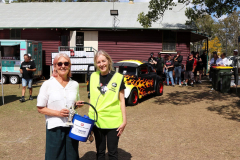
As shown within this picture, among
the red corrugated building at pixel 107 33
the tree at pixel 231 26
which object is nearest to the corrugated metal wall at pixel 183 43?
the red corrugated building at pixel 107 33

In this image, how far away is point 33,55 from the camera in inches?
684

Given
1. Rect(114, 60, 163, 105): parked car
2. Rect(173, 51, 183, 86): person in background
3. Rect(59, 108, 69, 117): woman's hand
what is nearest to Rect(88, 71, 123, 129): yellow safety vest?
Rect(59, 108, 69, 117): woman's hand

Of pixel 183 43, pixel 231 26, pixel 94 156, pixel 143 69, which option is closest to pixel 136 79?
pixel 143 69

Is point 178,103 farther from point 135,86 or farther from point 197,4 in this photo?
point 197,4

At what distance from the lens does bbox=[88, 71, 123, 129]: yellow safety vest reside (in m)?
3.39

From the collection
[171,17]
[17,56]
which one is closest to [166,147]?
[17,56]

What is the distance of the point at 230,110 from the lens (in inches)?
370

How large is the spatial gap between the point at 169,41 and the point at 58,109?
54.2ft

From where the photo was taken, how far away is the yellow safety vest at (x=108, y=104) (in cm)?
339

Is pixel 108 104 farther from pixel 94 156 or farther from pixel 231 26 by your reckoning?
pixel 231 26

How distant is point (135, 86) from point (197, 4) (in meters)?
5.10

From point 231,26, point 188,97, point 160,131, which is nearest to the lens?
point 160,131

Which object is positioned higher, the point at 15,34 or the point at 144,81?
the point at 15,34

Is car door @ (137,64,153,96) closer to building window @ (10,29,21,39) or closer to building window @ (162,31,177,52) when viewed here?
building window @ (162,31,177,52)
